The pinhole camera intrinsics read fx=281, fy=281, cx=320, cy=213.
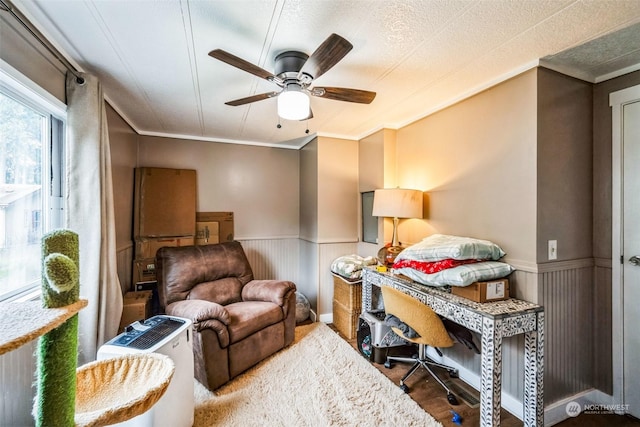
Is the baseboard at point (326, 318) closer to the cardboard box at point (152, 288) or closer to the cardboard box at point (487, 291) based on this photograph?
the cardboard box at point (152, 288)

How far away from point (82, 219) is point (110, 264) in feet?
1.33

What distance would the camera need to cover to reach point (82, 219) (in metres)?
1.84

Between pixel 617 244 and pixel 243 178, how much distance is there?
3.71 m

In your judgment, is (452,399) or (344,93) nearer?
(344,93)

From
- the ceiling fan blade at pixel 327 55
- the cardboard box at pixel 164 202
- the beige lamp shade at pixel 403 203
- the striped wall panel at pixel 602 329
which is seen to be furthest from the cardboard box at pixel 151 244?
the striped wall panel at pixel 602 329

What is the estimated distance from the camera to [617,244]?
1.90 meters

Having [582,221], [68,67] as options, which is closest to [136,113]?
[68,67]

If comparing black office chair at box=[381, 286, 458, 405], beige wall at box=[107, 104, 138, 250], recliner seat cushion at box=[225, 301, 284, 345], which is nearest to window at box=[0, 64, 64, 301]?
beige wall at box=[107, 104, 138, 250]

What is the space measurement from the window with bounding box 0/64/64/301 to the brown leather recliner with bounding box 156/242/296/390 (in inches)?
40.3

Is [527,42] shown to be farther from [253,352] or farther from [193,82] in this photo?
[253,352]

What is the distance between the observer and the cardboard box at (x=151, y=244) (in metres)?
3.16

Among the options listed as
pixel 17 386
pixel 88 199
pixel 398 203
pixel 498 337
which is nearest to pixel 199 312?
pixel 17 386

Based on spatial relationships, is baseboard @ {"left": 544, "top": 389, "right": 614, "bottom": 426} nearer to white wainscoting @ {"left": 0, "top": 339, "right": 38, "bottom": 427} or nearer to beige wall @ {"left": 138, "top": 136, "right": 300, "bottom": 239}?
white wainscoting @ {"left": 0, "top": 339, "right": 38, "bottom": 427}

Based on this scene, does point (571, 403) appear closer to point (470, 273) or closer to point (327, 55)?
point (470, 273)
